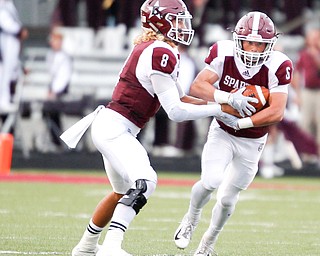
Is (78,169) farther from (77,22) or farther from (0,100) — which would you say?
(77,22)

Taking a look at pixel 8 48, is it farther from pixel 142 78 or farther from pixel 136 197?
pixel 136 197

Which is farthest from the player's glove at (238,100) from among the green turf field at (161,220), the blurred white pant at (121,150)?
the green turf field at (161,220)

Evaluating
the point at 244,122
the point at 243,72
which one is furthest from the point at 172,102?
the point at 243,72

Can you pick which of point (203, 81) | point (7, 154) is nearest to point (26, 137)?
point (7, 154)

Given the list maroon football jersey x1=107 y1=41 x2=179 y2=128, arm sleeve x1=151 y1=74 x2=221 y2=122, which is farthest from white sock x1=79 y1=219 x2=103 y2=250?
arm sleeve x1=151 y1=74 x2=221 y2=122

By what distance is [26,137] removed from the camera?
48.5 ft

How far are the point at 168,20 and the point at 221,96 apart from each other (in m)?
0.58

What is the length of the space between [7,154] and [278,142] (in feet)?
13.5

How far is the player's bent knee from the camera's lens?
5.81m

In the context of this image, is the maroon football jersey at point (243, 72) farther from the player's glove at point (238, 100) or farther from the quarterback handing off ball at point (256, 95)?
the player's glove at point (238, 100)

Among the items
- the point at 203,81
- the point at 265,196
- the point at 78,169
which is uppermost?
the point at 203,81

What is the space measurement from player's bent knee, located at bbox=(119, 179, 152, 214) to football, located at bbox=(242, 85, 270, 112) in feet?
3.41

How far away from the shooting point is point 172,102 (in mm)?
6020

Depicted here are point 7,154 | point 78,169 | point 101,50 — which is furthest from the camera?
point 101,50
